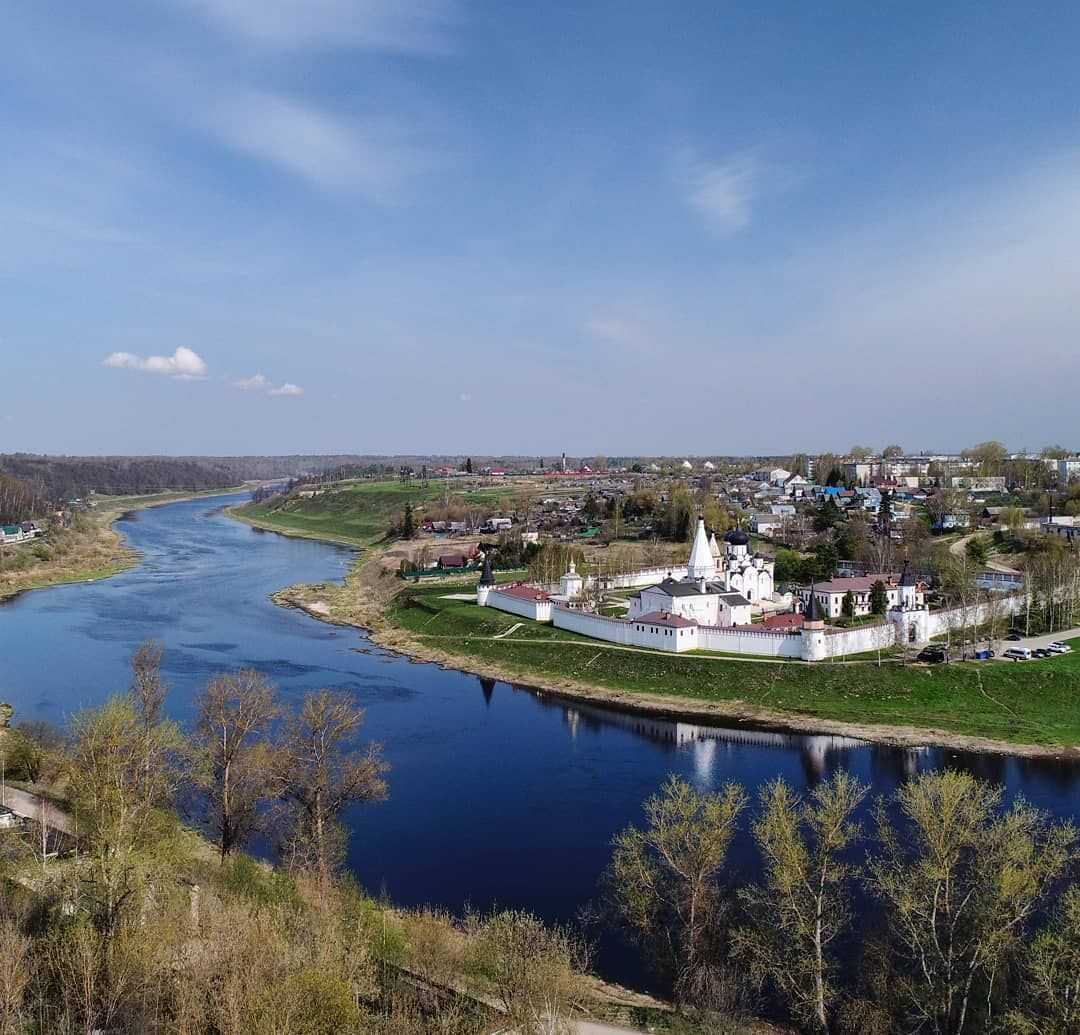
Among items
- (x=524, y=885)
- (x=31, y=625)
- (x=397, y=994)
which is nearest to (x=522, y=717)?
(x=524, y=885)

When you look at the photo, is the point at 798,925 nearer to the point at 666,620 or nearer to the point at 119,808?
the point at 119,808

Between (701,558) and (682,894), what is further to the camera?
(701,558)

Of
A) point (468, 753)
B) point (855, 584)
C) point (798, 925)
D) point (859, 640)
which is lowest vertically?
point (468, 753)

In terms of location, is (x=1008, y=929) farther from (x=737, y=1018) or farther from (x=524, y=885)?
(x=524, y=885)

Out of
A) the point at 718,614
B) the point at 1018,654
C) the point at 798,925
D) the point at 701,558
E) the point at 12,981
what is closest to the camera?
the point at 12,981

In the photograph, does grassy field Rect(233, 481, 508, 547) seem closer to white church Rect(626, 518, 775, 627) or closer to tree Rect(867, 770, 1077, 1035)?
white church Rect(626, 518, 775, 627)

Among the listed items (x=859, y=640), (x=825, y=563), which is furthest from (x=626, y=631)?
(x=825, y=563)
